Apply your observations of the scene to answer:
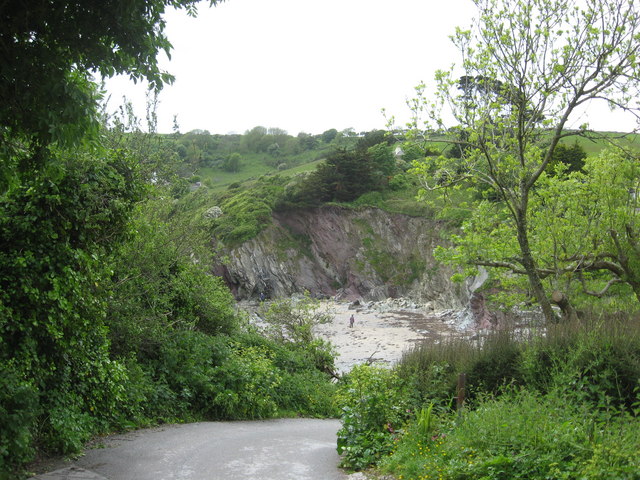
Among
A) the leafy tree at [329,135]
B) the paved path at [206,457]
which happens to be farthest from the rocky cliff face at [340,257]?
the leafy tree at [329,135]

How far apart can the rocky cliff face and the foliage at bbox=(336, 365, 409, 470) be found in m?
51.3

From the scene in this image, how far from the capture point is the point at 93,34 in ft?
19.2

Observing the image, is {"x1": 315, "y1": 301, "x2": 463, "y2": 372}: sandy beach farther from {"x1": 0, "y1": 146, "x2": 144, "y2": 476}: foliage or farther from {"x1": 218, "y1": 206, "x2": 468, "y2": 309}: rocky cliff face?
{"x1": 0, "y1": 146, "x2": 144, "y2": 476}: foliage

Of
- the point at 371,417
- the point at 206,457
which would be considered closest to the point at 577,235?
the point at 371,417

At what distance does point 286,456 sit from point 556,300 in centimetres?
837

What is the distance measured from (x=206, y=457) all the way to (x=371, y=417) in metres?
2.72

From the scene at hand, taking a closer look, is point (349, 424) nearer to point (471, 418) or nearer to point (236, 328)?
point (471, 418)

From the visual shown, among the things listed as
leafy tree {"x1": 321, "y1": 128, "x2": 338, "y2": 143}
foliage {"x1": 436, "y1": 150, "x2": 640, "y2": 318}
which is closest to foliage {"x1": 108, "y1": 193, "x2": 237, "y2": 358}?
foliage {"x1": 436, "y1": 150, "x2": 640, "y2": 318}

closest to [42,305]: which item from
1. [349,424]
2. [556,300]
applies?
[349,424]

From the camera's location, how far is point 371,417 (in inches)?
352

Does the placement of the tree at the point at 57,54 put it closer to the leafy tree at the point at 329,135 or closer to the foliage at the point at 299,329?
the foliage at the point at 299,329

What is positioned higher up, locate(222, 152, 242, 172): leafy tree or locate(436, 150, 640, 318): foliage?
locate(222, 152, 242, 172): leafy tree

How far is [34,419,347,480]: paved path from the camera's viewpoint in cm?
725

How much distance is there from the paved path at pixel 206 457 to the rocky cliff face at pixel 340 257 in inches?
2018
